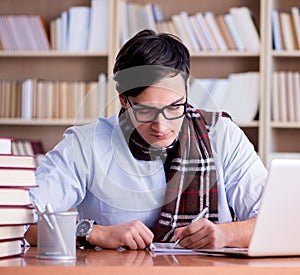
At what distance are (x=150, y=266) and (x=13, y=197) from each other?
11.4 inches

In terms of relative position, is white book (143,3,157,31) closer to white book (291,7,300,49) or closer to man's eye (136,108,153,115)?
white book (291,7,300,49)

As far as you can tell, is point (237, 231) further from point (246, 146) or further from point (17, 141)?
point (17, 141)

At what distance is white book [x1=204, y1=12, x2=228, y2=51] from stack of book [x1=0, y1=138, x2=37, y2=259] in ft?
8.82

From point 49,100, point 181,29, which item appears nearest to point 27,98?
point 49,100

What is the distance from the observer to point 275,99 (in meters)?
3.90

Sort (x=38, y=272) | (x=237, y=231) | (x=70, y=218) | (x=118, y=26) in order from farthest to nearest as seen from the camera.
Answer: (x=118, y=26) < (x=237, y=231) < (x=70, y=218) < (x=38, y=272)

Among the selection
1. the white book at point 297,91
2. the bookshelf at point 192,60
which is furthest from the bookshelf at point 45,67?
the white book at point 297,91

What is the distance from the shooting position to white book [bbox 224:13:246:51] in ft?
12.9

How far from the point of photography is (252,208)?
2.01 metres

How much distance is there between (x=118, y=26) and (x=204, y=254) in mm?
2630

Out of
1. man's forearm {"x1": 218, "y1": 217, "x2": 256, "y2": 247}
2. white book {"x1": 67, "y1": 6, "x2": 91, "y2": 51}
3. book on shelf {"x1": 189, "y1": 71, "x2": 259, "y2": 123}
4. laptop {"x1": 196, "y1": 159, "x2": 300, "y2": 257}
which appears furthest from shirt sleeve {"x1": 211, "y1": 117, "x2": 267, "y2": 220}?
white book {"x1": 67, "y1": 6, "x2": 91, "y2": 51}

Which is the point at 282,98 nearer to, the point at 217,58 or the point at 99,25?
the point at 217,58

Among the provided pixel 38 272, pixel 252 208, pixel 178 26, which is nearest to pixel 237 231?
pixel 252 208

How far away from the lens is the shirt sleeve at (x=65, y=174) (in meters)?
1.93
